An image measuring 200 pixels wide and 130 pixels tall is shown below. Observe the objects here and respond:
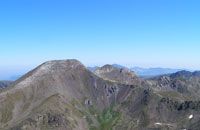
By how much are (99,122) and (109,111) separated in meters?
5.03

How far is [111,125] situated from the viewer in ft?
174

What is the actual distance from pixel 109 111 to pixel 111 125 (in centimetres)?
650

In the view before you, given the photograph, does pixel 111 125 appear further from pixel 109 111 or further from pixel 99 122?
pixel 109 111

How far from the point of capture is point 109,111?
59594 mm

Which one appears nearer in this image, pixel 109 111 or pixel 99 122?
pixel 99 122

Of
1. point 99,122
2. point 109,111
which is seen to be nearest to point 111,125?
point 99,122

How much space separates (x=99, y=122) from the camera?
54875 millimetres

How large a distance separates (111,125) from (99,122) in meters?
2.32

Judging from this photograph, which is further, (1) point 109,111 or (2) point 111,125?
(1) point 109,111
